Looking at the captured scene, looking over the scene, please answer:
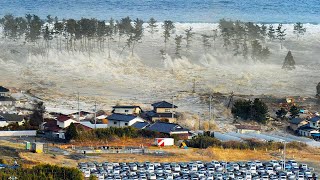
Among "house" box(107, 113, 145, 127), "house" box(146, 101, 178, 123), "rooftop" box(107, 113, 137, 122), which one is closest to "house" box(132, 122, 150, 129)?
"house" box(107, 113, 145, 127)

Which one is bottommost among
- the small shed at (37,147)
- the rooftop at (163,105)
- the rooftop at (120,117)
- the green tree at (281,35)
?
the small shed at (37,147)

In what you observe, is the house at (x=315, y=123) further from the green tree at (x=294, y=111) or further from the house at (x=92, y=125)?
the house at (x=92, y=125)

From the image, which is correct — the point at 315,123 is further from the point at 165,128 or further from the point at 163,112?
the point at 165,128

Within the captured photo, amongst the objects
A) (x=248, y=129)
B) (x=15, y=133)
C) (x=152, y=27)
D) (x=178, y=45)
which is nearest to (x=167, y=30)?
(x=152, y=27)

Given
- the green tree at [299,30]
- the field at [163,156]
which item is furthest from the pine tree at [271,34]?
the field at [163,156]

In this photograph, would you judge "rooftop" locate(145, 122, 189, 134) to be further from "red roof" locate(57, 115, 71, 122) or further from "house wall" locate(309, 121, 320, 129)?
"house wall" locate(309, 121, 320, 129)
